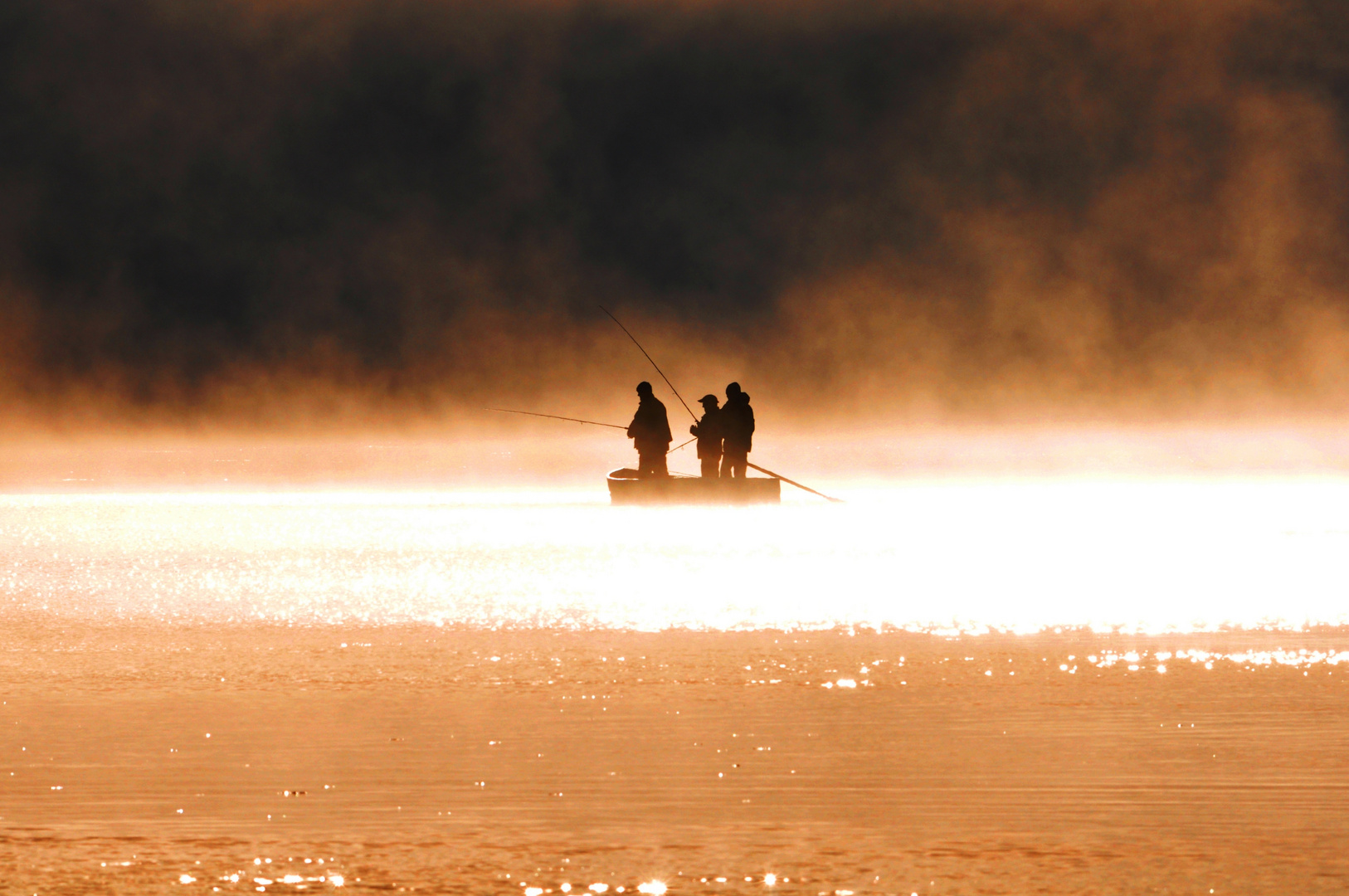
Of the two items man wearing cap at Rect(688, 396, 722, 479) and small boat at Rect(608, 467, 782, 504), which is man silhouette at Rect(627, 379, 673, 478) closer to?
small boat at Rect(608, 467, 782, 504)

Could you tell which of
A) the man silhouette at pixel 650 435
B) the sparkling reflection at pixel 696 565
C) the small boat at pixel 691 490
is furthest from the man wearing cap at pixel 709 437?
the sparkling reflection at pixel 696 565

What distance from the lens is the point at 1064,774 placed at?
8.88 meters

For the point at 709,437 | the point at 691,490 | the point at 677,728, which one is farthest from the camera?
the point at 709,437

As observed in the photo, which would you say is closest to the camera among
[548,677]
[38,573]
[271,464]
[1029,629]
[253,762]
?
[253,762]

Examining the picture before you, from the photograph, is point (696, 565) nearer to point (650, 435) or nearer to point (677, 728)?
point (677, 728)

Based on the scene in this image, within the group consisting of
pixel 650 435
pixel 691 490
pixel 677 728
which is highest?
pixel 650 435

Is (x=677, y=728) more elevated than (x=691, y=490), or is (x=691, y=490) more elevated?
(x=691, y=490)

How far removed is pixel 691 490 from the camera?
3656 cm

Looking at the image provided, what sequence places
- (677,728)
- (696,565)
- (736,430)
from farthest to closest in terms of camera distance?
(736,430) < (696,565) < (677,728)

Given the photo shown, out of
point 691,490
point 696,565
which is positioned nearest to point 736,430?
point 691,490

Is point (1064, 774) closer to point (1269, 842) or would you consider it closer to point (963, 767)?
point (963, 767)

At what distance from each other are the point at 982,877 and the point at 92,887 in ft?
10.2

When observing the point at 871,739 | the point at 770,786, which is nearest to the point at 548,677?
the point at 871,739

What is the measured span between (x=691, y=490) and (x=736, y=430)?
1401 mm
